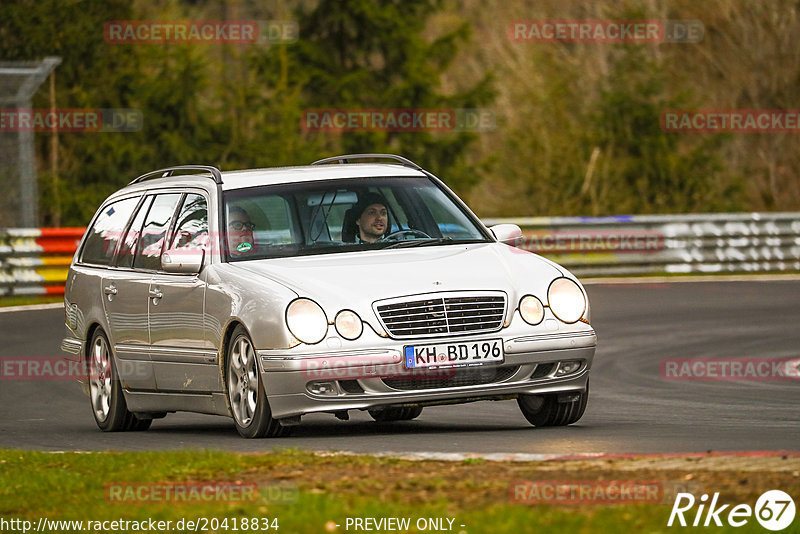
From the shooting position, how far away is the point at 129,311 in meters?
11.1

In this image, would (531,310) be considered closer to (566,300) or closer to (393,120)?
(566,300)

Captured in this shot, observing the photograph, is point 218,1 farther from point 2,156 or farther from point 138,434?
point 138,434

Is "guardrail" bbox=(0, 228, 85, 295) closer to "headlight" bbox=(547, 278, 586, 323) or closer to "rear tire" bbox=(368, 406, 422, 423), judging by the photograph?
"rear tire" bbox=(368, 406, 422, 423)

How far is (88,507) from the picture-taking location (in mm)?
7004

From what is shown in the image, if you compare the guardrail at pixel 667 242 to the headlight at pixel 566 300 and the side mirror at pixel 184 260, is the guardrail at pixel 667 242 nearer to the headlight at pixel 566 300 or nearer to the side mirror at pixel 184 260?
the side mirror at pixel 184 260

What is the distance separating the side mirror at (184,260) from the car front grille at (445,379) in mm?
1665

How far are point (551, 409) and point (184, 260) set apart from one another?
2.44 m

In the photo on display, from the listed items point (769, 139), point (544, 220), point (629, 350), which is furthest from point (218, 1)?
point (629, 350)

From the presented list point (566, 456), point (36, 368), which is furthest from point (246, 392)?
point (36, 368)

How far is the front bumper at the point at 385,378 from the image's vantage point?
9117mm

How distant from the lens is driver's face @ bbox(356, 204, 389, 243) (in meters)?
10.4

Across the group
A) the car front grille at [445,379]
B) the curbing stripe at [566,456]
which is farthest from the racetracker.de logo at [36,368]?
the curbing stripe at [566,456]

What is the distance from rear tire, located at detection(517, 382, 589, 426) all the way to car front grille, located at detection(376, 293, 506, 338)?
0.71 metres

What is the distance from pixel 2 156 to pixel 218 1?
83.7ft
